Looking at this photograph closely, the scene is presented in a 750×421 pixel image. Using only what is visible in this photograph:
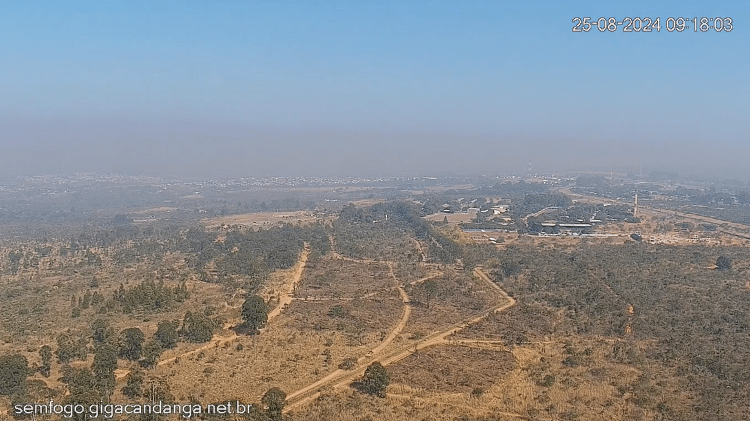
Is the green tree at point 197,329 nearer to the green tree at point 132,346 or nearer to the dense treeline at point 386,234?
the green tree at point 132,346

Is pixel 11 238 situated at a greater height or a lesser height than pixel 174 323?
lesser

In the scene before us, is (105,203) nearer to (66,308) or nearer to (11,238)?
(11,238)

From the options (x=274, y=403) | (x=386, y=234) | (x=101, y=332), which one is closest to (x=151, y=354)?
(x=101, y=332)

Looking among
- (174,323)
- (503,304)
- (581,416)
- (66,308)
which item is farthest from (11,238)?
(581,416)

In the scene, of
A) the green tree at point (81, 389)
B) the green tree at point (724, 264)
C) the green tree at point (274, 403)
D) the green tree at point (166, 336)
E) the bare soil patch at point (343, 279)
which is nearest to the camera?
the green tree at point (81, 389)

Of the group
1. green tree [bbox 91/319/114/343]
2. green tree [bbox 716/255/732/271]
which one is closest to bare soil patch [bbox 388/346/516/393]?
green tree [bbox 91/319/114/343]

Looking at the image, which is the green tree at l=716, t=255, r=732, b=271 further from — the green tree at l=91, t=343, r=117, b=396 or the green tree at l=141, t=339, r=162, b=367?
the green tree at l=91, t=343, r=117, b=396

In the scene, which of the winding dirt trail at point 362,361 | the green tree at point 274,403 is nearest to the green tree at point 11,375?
the green tree at point 274,403
